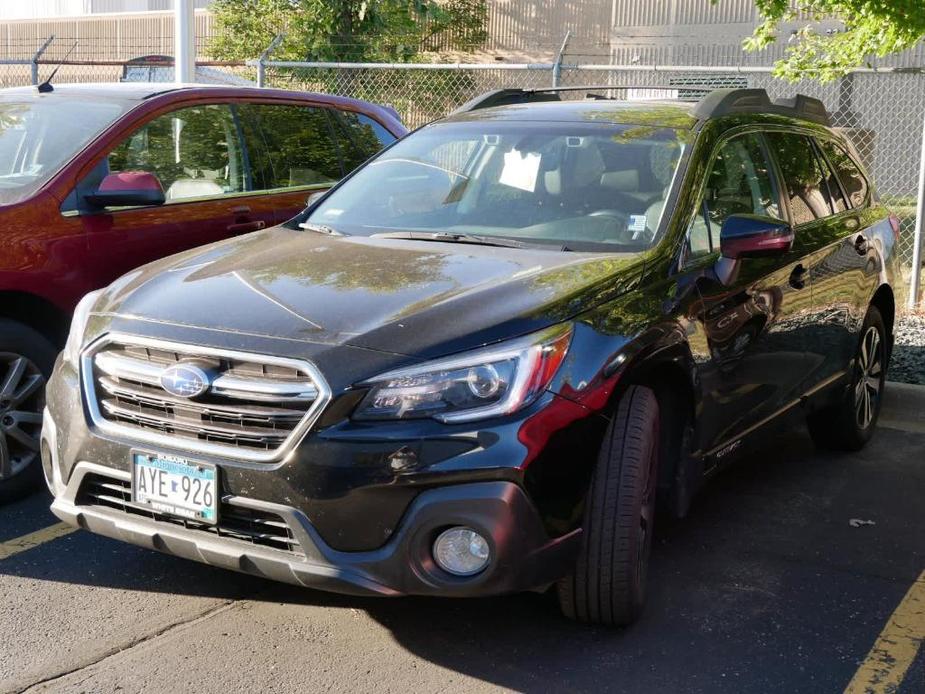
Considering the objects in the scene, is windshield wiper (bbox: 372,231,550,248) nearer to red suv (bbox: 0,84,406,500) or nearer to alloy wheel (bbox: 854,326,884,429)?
red suv (bbox: 0,84,406,500)

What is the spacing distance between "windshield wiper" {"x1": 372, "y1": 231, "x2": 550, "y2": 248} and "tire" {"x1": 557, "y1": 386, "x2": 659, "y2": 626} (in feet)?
2.88

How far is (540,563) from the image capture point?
11.2 feet

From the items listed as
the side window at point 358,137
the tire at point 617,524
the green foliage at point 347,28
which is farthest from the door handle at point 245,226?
the green foliage at point 347,28

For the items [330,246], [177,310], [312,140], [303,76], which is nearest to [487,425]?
[177,310]

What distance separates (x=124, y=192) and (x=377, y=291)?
196 cm

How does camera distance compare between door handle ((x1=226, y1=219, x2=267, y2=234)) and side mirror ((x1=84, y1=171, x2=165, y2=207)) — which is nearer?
side mirror ((x1=84, y1=171, x2=165, y2=207))

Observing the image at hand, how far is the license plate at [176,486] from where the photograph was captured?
3498 mm

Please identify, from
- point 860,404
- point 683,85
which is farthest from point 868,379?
point 683,85

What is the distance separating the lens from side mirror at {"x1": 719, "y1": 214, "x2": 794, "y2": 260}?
14.4ft

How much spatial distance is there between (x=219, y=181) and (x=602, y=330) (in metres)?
3.12

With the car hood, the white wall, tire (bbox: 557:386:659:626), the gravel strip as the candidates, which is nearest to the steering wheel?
the car hood

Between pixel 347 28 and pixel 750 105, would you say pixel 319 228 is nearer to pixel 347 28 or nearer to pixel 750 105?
pixel 750 105

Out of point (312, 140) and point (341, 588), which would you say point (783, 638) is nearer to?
point (341, 588)

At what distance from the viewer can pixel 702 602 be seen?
421 centimetres
